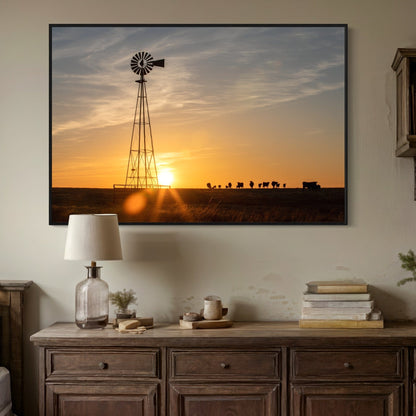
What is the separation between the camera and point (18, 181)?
301cm

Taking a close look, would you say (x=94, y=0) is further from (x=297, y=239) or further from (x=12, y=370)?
(x=12, y=370)

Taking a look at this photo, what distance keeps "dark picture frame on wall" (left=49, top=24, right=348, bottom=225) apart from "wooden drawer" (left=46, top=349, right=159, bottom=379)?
2.37 ft

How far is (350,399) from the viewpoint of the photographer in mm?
2562

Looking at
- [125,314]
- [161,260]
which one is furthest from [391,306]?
[125,314]

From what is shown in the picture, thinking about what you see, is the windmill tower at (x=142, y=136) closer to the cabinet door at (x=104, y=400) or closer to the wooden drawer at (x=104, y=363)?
the wooden drawer at (x=104, y=363)

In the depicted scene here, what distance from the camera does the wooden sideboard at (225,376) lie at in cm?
256

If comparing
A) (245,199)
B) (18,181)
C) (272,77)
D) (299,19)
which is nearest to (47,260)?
(18,181)

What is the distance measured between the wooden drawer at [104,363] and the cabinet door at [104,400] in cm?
6

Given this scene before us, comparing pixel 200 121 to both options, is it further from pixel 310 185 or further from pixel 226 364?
pixel 226 364

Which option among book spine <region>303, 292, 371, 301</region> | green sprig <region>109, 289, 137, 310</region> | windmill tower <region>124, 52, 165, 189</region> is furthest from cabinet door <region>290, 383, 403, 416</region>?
windmill tower <region>124, 52, 165, 189</region>

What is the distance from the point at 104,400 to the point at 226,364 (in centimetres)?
58

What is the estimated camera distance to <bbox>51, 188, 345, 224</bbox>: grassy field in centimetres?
298

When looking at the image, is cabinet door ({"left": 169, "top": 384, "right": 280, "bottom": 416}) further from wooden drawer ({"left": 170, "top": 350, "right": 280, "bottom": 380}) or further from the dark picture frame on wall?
the dark picture frame on wall

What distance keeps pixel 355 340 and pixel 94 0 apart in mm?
2180
